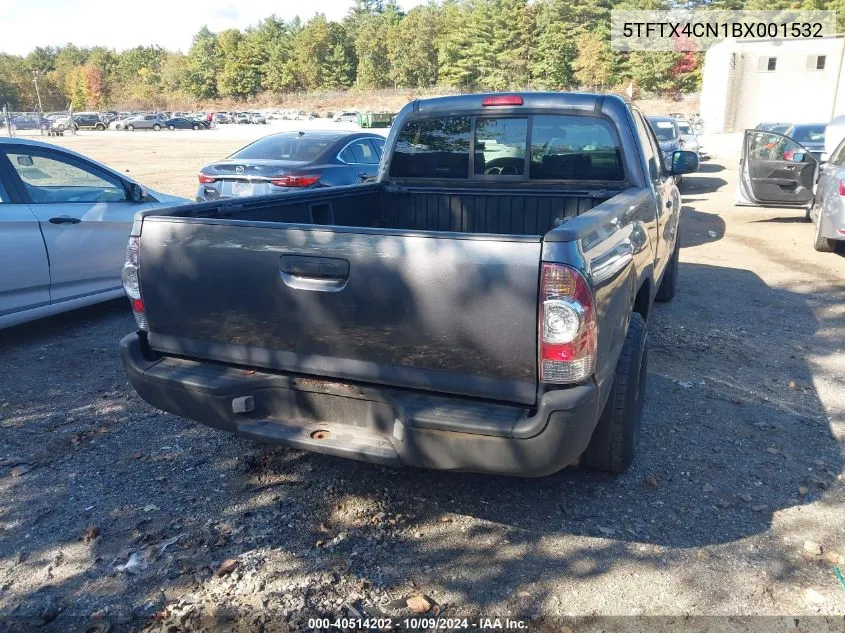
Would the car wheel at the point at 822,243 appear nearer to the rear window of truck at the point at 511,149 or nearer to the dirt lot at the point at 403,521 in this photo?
the dirt lot at the point at 403,521

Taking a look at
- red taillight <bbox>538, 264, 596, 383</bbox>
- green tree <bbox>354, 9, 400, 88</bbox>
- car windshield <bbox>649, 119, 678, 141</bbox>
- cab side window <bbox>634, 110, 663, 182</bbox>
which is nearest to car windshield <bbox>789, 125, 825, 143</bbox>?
car windshield <bbox>649, 119, 678, 141</bbox>

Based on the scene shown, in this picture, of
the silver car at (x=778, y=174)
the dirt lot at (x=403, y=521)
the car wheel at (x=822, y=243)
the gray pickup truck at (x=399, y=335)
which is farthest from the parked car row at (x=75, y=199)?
the silver car at (x=778, y=174)

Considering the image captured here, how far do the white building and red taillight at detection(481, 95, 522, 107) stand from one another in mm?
44929

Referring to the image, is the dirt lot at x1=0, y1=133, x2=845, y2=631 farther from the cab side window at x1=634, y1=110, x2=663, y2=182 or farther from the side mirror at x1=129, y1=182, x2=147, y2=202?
the side mirror at x1=129, y1=182, x2=147, y2=202

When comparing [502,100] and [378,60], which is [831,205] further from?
[378,60]

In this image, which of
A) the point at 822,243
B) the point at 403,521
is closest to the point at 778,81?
the point at 822,243

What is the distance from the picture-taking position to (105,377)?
192 inches

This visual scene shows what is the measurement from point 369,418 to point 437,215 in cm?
233

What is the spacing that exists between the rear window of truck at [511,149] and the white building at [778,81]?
44.9m

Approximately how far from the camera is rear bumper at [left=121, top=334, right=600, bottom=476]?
2486 millimetres

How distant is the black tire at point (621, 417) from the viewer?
3.17 metres

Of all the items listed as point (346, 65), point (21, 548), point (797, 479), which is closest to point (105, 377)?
point (21, 548)

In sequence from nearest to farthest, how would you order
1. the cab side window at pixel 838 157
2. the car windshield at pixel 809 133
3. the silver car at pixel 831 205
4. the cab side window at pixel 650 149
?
1. the cab side window at pixel 650 149
2. the silver car at pixel 831 205
3. the cab side window at pixel 838 157
4. the car windshield at pixel 809 133

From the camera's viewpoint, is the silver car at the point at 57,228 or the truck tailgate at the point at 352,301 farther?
the silver car at the point at 57,228
